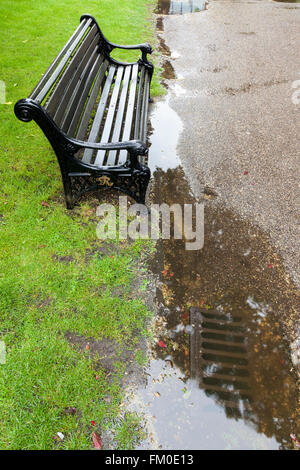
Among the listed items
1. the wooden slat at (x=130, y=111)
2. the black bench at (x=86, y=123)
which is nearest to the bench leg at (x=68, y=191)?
the black bench at (x=86, y=123)

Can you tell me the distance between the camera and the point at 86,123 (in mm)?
3326

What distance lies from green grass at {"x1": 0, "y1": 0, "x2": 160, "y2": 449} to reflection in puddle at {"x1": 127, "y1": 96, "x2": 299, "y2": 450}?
0.73ft

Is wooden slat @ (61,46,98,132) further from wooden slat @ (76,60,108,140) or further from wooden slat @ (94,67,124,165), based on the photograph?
wooden slat @ (94,67,124,165)

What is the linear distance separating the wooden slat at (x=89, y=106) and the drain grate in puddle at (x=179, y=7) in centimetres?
557

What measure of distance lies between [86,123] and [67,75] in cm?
50

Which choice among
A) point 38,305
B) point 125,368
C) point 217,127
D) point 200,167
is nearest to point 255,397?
point 125,368

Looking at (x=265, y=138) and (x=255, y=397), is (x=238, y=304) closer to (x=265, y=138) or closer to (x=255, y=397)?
(x=255, y=397)

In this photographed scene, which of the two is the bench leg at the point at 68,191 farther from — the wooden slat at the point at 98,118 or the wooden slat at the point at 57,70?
the wooden slat at the point at 57,70

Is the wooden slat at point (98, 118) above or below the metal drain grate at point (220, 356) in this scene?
above

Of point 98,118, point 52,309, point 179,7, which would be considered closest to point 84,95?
point 98,118

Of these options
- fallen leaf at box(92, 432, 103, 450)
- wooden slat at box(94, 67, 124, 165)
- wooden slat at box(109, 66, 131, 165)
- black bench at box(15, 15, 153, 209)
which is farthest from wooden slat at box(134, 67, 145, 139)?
fallen leaf at box(92, 432, 103, 450)

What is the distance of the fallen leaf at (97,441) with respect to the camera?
1.98 meters

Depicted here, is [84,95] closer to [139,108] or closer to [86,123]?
[86,123]
